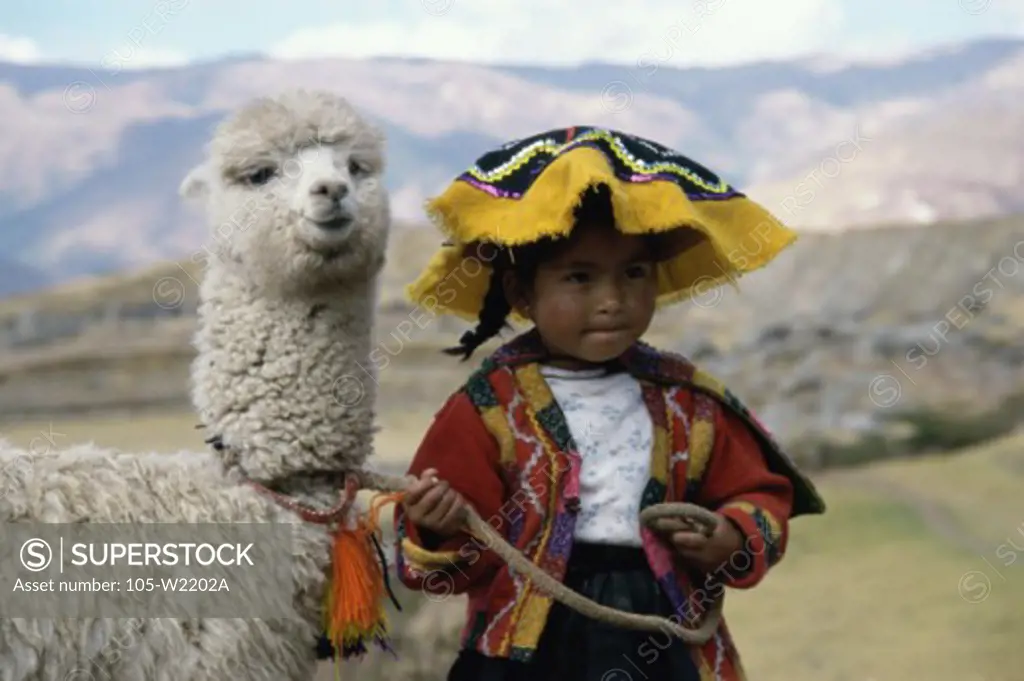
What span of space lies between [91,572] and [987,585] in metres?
3.29

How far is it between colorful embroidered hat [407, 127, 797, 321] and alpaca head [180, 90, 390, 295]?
12 centimetres

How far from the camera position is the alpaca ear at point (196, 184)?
1.96m

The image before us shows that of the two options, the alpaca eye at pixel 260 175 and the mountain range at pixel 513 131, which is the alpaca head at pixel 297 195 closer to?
the alpaca eye at pixel 260 175

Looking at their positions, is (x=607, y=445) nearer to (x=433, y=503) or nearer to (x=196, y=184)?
(x=433, y=503)

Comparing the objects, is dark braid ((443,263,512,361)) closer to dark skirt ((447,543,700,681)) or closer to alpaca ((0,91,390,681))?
alpaca ((0,91,390,681))

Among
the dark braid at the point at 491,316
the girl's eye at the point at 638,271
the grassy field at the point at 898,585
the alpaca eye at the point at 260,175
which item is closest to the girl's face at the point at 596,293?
the girl's eye at the point at 638,271

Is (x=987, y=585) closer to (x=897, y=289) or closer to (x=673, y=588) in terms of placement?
(x=673, y=588)

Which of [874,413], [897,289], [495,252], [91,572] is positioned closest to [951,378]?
[874,413]

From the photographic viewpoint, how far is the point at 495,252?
1.97m

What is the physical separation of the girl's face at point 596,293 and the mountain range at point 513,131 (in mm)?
6086

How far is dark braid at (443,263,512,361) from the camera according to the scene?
202cm

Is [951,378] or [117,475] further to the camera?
[951,378]

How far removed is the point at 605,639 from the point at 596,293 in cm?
49

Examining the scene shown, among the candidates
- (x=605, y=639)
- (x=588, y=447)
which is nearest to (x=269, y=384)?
(x=588, y=447)
